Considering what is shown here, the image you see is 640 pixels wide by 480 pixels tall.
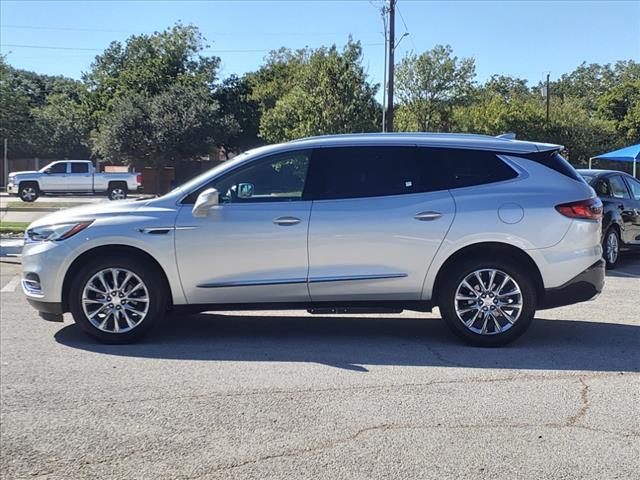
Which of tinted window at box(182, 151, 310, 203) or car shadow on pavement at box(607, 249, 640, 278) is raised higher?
tinted window at box(182, 151, 310, 203)

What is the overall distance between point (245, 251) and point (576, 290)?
299 cm

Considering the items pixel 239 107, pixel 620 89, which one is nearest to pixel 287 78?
pixel 239 107

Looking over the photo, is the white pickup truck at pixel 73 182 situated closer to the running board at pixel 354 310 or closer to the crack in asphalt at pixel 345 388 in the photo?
the running board at pixel 354 310

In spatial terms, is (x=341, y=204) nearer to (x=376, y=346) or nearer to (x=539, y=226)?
(x=376, y=346)

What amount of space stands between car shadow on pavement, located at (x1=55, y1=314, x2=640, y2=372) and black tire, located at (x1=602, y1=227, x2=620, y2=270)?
14.5 ft

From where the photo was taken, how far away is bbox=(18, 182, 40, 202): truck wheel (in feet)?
103

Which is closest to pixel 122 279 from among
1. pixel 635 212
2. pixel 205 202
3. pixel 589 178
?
pixel 205 202

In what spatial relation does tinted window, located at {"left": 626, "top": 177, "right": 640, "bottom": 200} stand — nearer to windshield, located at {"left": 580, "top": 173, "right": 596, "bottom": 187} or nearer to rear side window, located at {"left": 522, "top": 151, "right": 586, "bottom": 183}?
windshield, located at {"left": 580, "top": 173, "right": 596, "bottom": 187}

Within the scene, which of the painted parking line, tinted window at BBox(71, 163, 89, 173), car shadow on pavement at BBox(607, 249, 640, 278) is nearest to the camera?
the painted parking line

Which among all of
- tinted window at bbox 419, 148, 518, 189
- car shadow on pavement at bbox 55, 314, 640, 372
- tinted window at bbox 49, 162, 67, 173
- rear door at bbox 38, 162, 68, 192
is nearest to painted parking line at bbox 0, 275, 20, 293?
car shadow on pavement at bbox 55, 314, 640, 372

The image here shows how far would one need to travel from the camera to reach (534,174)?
20.2ft

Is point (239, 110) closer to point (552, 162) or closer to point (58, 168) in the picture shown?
point (58, 168)

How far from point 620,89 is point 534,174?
49428 mm

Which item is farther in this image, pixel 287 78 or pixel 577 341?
pixel 287 78
